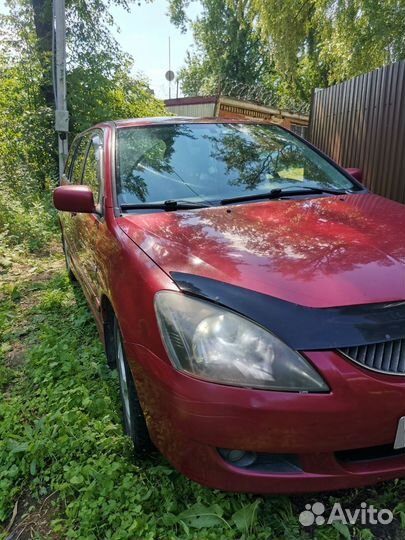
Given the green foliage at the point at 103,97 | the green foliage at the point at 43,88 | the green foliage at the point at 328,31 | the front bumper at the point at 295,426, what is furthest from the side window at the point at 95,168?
the green foliage at the point at 328,31

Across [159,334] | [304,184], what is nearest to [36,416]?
[159,334]

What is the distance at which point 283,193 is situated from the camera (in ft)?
8.38

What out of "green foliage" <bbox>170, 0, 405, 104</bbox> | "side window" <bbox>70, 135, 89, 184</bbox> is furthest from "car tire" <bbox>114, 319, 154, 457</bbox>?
"green foliage" <bbox>170, 0, 405, 104</bbox>

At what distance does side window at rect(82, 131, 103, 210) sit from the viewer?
8.57 feet

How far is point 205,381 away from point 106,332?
1.18 metres

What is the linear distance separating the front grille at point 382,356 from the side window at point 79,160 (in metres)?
2.79

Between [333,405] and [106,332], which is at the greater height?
[333,405]

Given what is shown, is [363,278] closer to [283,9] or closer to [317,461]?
[317,461]

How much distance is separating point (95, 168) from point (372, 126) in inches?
170

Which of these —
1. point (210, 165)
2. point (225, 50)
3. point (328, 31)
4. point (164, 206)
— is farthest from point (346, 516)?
point (225, 50)

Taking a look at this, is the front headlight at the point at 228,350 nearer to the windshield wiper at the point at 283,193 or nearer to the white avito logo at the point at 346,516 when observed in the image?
the white avito logo at the point at 346,516

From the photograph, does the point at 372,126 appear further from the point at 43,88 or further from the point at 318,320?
the point at 43,88

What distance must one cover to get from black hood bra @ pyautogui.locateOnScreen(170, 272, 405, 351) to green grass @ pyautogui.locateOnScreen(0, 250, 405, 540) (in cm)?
74

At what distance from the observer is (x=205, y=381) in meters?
1.42
